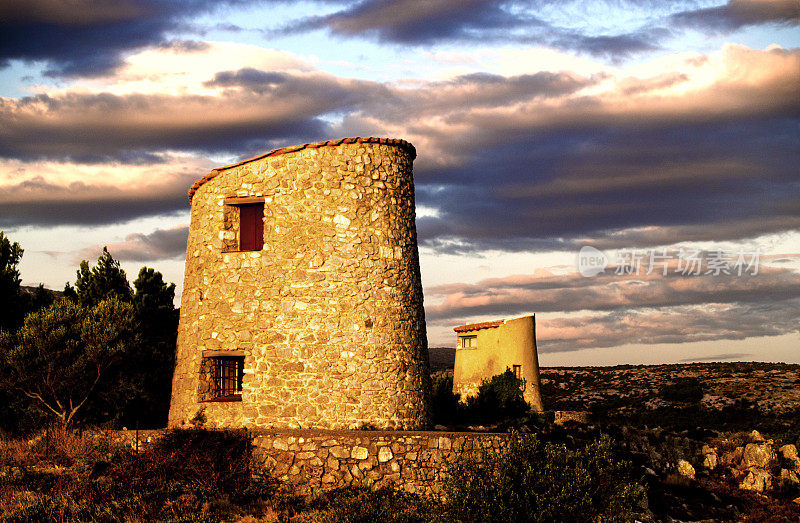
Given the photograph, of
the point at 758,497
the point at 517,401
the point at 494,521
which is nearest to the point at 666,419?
the point at 517,401

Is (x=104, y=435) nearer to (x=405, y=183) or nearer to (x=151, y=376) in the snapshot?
(x=151, y=376)

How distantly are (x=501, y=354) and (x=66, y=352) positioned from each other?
16.0m

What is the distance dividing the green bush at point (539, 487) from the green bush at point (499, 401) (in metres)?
9.37

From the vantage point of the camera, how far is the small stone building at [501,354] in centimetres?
2695

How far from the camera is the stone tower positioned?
51.3 feet

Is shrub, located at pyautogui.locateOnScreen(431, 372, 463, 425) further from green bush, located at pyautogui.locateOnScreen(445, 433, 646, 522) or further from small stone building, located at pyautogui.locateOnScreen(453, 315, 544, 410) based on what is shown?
green bush, located at pyautogui.locateOnScreen(445, 433, 646, 522)

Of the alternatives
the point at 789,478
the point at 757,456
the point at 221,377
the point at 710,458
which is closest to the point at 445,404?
the point at 221,377

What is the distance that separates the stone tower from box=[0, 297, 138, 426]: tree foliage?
9.06 ft

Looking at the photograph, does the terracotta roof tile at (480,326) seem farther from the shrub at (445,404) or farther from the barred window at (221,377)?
the barred window at (221,377)

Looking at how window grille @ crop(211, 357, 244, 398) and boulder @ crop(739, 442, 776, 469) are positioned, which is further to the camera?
boulder @ crop(739, 442, 776, 469)

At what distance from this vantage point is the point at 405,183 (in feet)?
56.1

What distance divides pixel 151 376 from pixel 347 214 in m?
8.24

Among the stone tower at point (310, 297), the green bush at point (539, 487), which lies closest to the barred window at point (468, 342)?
the stone tower at point (310, 297)

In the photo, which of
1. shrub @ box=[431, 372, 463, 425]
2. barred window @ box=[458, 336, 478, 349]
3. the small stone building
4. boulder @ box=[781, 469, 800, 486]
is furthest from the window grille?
boulder @ box=[781, 469, 800, 486]
